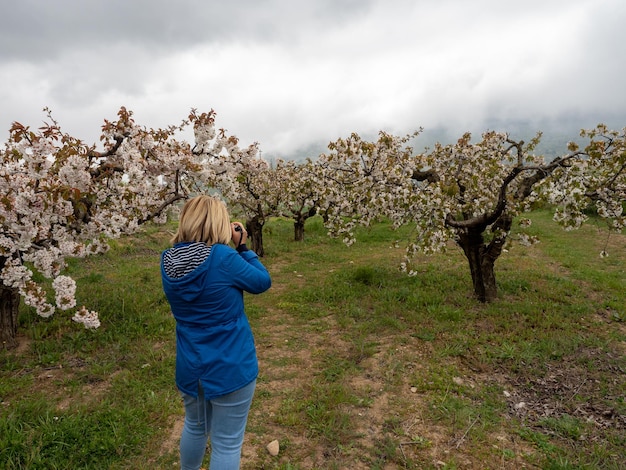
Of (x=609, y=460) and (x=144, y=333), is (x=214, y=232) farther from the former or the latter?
(x=144, y=333)

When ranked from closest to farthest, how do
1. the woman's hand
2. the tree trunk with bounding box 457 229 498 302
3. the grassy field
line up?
1. the woman's hand
2. the grassy field
3. the tree trunk with bounding box 457 229 498 302

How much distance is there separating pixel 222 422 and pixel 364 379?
3.74 m

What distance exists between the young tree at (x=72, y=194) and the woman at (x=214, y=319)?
375 centimetres

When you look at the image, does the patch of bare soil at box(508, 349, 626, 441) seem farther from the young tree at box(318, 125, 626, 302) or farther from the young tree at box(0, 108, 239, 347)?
the young tree at box(0, 108, 239, 347)

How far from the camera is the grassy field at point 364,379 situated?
4.50 meters

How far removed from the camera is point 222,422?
3033 millimetres

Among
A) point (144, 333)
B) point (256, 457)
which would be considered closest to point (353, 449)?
point (256, 457)

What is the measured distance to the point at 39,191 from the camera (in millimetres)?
5934

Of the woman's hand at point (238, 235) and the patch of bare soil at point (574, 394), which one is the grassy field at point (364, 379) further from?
the woman's hand at point (238, 235)

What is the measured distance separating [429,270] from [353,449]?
30.2 ft

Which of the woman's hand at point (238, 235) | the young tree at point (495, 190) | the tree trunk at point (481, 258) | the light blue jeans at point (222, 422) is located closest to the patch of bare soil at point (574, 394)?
the young tree at point (495, 190)

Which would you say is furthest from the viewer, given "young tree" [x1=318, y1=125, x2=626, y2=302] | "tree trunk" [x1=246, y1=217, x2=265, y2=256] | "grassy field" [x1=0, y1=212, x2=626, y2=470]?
"tree trunk" [x1=246, y1=217, x2=265, y2=256]

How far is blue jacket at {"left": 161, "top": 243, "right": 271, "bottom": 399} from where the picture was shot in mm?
2852

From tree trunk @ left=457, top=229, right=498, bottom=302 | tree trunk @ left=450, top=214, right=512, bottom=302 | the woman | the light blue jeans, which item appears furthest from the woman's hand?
tree trunk @ left=457, top=229, right=498, bottom=302
